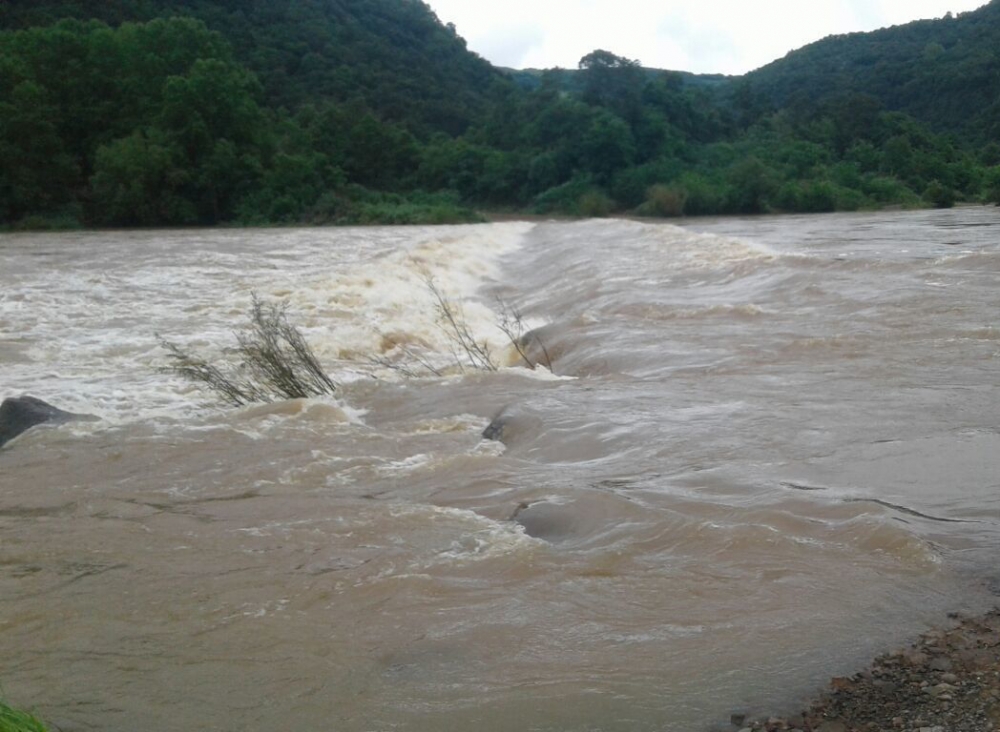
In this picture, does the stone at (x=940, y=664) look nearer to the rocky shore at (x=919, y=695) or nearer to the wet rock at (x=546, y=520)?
the rocky shore at (x=919, y=695)

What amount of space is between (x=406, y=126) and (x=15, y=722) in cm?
7449

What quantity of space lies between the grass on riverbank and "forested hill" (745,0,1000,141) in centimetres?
6639

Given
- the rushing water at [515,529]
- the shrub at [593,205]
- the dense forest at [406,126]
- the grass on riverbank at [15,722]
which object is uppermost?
the dense forest at [406,126]

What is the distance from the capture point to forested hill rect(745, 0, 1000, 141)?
65.6 metres

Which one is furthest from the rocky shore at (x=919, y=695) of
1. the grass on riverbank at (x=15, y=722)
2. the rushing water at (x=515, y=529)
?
the grass on riverbank at (x=15, y=722)

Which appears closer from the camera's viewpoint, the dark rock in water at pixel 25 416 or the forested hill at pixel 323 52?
the dark rock in water at pixel 25 416

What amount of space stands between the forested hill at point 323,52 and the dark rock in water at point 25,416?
60.5m

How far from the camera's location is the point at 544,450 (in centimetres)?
652

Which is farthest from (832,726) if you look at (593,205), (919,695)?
(593,205)

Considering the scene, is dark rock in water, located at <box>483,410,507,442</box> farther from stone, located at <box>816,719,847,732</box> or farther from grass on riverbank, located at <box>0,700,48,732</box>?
grass on riverbank, located at <box>0,700,48,732</box>

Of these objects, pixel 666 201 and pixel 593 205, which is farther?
pixel 593 205

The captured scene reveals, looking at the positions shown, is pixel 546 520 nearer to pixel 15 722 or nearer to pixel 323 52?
pixel 15 722

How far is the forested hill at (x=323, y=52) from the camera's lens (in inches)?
2653

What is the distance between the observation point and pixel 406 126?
74688mm
